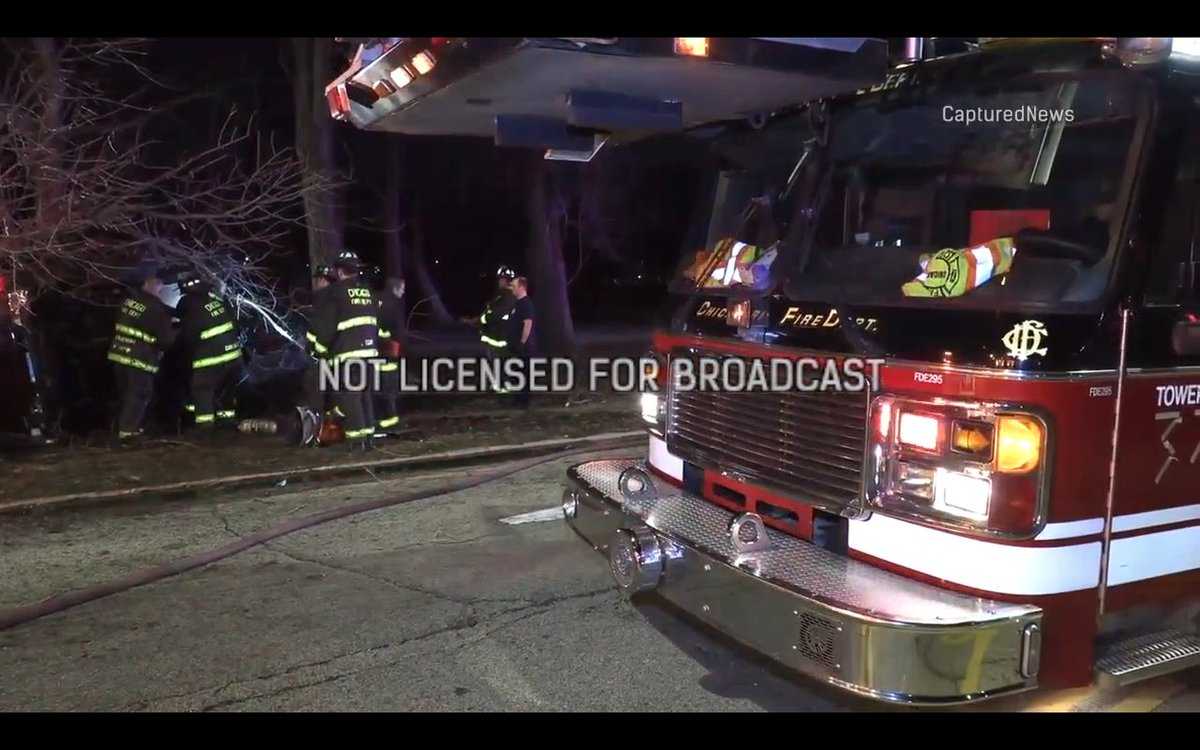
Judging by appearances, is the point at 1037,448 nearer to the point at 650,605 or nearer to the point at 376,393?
the point at 650,605

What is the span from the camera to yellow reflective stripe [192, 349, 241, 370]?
867 centimetres

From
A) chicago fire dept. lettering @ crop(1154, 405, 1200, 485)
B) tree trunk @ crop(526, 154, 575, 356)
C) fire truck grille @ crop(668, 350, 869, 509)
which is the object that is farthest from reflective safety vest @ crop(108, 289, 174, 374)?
tree trunk @ crop(526, 154, 575, 356)

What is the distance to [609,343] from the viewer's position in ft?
72.2

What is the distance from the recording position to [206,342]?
8.66 m

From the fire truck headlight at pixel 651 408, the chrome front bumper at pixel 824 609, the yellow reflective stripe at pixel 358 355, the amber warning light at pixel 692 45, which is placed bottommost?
the chrome front bumper at pixel 824 609

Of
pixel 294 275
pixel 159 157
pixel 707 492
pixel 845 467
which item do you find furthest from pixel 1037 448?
pixel 294 275

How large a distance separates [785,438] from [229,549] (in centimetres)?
343

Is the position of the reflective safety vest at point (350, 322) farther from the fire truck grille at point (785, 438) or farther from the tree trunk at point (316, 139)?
the fire truck grille at point (785, 438)

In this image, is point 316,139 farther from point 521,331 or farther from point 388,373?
point 388,373

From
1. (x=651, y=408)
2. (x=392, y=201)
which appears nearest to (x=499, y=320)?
(x=651, y=408)

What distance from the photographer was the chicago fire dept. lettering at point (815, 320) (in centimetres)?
341

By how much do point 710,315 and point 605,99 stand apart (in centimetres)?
102

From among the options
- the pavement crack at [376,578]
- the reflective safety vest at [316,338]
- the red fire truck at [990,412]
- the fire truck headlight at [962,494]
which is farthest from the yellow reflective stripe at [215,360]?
the fire truck headlight at [962,494]

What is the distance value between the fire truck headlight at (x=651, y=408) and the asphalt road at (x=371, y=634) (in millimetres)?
879
